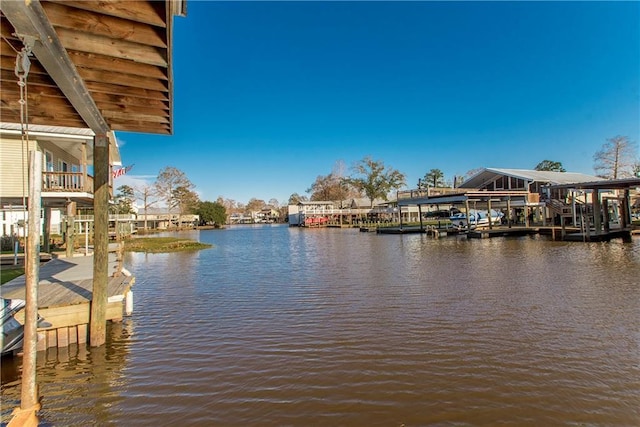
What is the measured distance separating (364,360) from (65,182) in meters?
15.1

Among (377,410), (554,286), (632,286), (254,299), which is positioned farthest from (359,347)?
(632,286)

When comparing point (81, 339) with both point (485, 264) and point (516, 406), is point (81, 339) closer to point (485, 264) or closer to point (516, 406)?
point (516, 406)

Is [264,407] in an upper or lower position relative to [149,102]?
lower

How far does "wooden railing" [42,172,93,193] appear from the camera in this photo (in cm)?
1428

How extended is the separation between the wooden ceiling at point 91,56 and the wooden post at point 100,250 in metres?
0.62

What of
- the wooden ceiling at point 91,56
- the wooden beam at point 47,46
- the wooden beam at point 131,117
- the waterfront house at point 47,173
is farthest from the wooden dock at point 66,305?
the waterfront house at point 47,173

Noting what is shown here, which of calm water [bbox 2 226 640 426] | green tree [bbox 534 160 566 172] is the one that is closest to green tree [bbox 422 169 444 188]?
green tree [bbox 534 160 566 172]

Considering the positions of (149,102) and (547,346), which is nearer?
(149,102)

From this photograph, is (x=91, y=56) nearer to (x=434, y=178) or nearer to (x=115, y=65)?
(x=115, y=65)

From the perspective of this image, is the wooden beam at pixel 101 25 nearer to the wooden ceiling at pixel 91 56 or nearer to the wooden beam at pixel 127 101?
the wooden ceiling at pixel 91 56

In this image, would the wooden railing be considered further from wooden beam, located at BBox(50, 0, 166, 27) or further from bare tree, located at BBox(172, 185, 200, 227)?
bare tree, located at BBox(172, 185, 200, 227)

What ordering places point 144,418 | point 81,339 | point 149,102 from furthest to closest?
point 81,339 < point 149,102 < point 144,418

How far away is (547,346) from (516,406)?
2206 millimetres

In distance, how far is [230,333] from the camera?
705cm
